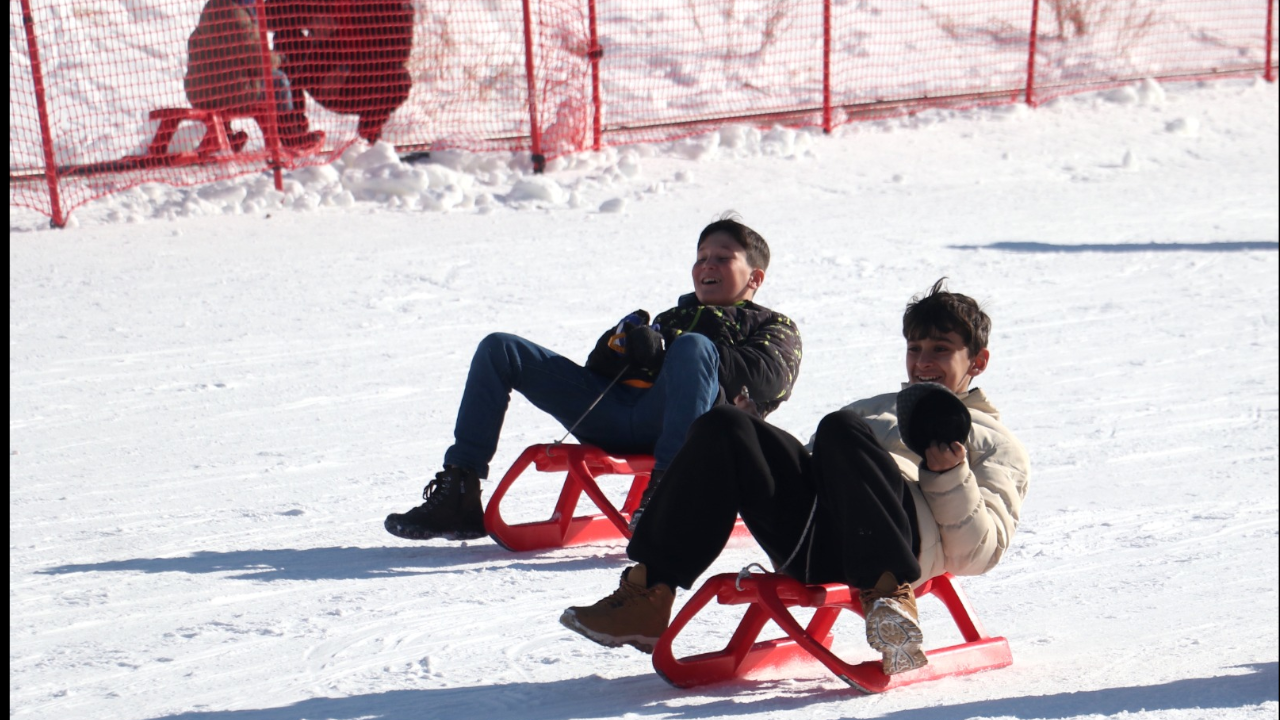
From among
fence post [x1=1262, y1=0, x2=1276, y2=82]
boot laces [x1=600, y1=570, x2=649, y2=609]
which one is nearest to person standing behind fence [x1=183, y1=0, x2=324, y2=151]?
boot laces [x1=600, y1=570, x2=649, y2=609]

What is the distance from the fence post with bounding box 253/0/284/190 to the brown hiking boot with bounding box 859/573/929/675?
716 cm

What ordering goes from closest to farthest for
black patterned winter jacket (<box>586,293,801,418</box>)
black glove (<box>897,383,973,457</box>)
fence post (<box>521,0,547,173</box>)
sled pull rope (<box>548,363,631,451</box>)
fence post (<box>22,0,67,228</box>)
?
black glove (<box>897,383,973,457</box>) → black patterned winter jacket (<box>586,293,801,418</box>) → sled pull rope (<box>548,363,631,451</box>) → fence post (<box>22,0,67,228</box>) → fence post (<box>521,0,547,173</box>)

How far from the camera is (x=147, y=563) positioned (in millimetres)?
4020

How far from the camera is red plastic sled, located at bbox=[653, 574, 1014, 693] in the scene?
301 centimetres

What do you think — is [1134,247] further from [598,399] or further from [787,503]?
[787,503]

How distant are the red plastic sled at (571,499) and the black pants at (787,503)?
37.1 inches

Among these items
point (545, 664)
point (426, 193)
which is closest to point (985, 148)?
point (426, 193)

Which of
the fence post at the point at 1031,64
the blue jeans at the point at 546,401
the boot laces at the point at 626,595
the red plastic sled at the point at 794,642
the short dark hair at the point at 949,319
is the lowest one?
the red plastic sled at the point at 794,642

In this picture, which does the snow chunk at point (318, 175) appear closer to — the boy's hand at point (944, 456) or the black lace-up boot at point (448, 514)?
the black lace-up boot at point (448, 514)

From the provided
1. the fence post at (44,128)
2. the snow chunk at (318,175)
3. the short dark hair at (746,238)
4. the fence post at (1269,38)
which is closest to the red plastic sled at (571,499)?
the short dark hair at (746,238)

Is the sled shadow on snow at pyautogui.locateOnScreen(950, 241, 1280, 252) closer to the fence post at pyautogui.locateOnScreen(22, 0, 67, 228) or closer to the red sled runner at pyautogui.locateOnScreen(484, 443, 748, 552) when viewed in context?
the red sled runner at pyautogui.locateOnScreen(484, 443, 748, 552)

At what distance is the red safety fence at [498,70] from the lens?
9781 millimetres

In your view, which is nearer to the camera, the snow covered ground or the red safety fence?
the snow covered ground

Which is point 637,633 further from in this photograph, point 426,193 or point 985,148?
point 985,148
